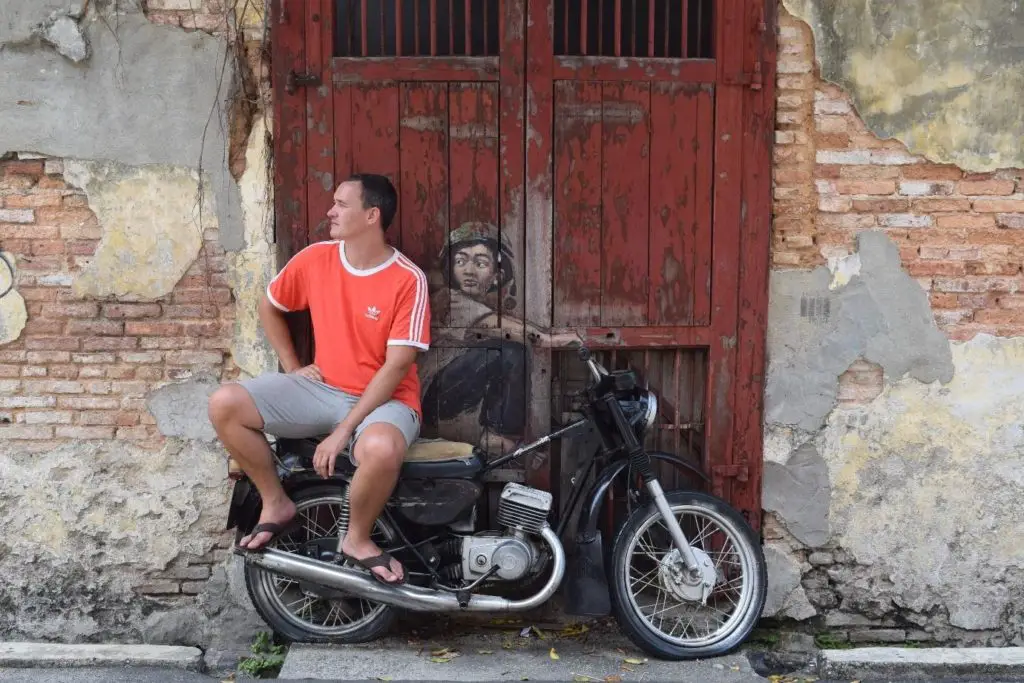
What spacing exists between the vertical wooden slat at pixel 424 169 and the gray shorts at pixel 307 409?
0.72 m

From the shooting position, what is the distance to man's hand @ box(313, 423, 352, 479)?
14.0 ft

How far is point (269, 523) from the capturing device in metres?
4.38

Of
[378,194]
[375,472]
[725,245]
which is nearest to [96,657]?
[375,472]

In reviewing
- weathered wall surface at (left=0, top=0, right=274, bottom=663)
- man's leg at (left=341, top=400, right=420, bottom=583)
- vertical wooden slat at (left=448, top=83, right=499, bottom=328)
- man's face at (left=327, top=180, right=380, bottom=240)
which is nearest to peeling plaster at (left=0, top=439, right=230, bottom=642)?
weathered wall surface at (left=0, top=0, right=274, bottom=663)

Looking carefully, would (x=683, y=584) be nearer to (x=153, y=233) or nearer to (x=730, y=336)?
(x=730, y=336)

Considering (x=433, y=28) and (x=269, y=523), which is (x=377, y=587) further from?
(x=433, y=28)

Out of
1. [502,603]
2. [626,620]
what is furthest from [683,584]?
[502,603]

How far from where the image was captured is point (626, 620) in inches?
177

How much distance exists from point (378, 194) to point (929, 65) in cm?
249

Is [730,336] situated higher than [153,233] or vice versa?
[153,233]

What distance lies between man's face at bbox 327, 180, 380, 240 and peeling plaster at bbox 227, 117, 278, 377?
1.41 feet

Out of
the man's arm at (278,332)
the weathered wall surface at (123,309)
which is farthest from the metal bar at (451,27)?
the man's arm at (278,332)

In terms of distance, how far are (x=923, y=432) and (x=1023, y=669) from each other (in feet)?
3.58

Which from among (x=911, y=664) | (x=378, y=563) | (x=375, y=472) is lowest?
(x=911, y=664)
